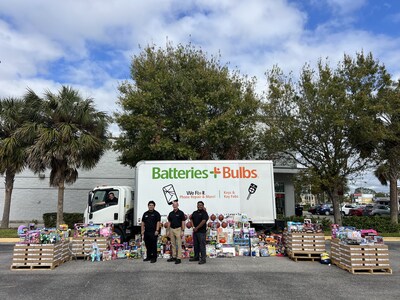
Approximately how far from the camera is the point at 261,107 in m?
19.1

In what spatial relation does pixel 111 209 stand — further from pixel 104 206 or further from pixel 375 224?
pixel 375 224

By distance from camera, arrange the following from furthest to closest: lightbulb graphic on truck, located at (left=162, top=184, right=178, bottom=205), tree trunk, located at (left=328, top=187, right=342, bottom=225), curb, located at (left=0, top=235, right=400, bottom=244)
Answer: tree trunk, located at (left=328, top=187, right=342, bottom=225), curb, located at (left=0, top=235, right=400, bottom=244), lightbulb graphic on truck, located at (left=162, top=184, right=178, bottom=205)

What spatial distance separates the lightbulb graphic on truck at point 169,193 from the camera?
13115 mm

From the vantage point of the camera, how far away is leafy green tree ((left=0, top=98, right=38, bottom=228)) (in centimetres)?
1853

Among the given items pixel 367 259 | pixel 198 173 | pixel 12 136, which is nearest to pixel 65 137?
pixel 12 136

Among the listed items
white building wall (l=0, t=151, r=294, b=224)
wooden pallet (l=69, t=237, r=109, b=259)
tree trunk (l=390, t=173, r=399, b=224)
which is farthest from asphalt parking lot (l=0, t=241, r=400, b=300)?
white building wall (l=0, t=151, r=294, b=224)

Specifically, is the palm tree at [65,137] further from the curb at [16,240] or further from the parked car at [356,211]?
the parked car at [356,211]

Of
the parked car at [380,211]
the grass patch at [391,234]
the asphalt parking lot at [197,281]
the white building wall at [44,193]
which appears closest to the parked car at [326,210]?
the parked car at [380,211]

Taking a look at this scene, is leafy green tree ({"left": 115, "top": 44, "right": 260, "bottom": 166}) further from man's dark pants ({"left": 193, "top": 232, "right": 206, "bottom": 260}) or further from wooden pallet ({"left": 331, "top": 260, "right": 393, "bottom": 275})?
wooden pallet ({"left": 331, "top": 260, "right": 393, "bottom": 275})

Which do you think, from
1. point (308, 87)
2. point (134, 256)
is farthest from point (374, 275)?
point (308, 87)

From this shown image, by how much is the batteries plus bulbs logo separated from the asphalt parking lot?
3.53 metres

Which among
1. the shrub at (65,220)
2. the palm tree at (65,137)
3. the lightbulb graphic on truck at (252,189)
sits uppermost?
the palm tree at (65,137)

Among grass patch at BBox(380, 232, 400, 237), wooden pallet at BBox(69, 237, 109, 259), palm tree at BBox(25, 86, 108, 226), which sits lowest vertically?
grass patch at BBox(380, 232, 400, 237)

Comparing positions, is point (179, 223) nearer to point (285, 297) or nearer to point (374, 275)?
point (285, 297)
